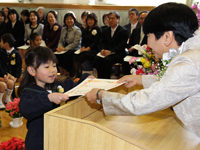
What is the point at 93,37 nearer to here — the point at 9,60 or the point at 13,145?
the point at 9,60

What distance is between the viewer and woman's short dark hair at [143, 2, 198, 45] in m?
1.28

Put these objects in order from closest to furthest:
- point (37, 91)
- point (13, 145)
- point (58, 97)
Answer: point (58, 97) < point (37, 91) < point (13, 145)

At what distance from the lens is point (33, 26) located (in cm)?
656

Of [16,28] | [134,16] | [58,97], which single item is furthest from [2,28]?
[58,97]

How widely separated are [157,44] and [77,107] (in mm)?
643

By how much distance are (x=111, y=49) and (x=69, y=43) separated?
1.22m

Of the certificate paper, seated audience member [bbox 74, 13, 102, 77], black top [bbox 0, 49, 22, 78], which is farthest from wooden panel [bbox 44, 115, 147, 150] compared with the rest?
seated audience member [bbox 74, 13, 102, 77]

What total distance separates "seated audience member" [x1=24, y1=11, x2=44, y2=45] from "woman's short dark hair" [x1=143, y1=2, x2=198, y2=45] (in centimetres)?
544

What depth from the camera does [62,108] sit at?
1458 mm

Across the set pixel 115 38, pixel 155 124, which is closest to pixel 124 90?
pixel 155 124

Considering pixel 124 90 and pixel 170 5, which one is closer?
pixel 170 5

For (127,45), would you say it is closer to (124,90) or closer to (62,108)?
(124,90)

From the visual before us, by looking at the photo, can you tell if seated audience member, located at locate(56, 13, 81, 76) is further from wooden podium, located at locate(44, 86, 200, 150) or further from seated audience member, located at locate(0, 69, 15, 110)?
wooden podium, located at locate(44, 86, 200, 150)

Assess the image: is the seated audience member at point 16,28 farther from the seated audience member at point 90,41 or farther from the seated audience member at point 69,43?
the seated audience member at point 90,41
